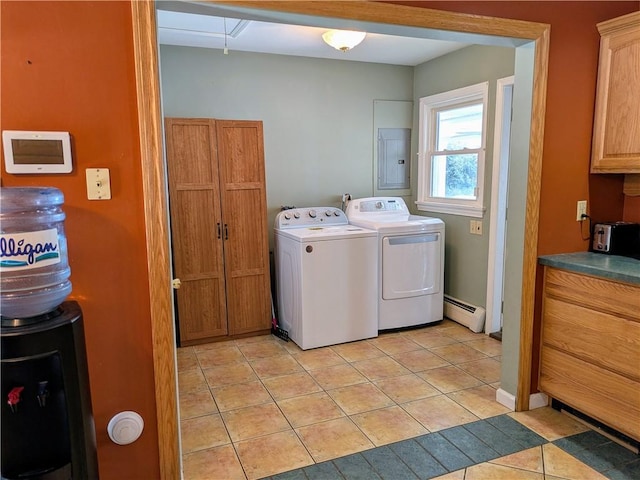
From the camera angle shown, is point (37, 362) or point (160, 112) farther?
point (160, 112)

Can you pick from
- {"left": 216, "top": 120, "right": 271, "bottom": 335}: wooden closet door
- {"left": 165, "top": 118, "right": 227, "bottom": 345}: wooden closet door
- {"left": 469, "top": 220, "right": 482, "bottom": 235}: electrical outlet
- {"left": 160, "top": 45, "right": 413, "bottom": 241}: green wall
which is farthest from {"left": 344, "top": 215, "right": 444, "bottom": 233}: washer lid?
{"left": 165, "top": 118, "right": 227, "bottom": 345}: wooden closet door

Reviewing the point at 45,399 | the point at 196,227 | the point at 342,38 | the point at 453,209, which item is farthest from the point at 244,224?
the point at 45,399

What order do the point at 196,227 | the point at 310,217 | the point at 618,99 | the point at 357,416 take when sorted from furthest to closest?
the point at 310,217
the point at 196,227
the point at 357,416
the point at 618,99

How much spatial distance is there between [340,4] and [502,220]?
2440 millimetres

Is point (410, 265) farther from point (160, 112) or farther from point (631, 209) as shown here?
point (160, 112)

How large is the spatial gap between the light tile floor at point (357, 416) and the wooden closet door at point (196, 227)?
28 cm

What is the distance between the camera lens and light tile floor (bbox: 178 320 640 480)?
2.10 meters

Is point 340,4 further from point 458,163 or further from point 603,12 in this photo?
point 458,163

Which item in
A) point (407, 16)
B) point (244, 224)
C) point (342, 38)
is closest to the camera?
point (407, 16)

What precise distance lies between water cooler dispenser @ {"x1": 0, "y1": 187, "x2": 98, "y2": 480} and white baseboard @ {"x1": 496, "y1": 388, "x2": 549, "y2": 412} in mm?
2214

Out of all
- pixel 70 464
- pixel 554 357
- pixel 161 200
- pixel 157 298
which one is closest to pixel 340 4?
pixel 161 200

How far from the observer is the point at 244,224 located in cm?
365

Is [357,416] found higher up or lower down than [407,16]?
lower down

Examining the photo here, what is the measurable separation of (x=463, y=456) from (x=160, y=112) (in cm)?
210
